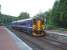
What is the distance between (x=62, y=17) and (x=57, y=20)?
137 inches

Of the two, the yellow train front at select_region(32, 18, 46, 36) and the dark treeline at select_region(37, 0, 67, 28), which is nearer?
the yellow train front at select_region(32, 18, 46, 36)

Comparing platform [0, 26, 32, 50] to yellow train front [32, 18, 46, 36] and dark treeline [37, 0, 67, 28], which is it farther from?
dark treeline [37, 0, 67, 28]

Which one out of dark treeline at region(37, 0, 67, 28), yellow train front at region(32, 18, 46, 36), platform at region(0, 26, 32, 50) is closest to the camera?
platform at region(0, 26, 32, 50)

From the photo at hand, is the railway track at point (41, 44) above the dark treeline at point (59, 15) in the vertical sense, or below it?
below

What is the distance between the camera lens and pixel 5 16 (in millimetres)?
118125

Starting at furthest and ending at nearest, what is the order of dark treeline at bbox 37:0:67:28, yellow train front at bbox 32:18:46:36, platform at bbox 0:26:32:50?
dark treeline at bbox 37:0:67:28, yellow train front at bbox 32:18:46:36, platform at bbox 0:26:32:50

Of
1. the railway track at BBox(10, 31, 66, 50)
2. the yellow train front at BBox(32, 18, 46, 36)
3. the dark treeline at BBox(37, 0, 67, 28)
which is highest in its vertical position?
the dark treeline at BBox(37, 0, 67, 28)

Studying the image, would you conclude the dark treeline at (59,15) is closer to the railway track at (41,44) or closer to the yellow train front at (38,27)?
the yellow train front at (38,27)

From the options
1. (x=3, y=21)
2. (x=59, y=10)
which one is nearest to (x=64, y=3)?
(x=59, y=10)

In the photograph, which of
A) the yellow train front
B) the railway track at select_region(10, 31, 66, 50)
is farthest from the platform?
the yellow train front

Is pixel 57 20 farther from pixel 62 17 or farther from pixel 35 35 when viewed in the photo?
pixel 35 35

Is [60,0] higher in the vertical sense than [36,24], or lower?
higher

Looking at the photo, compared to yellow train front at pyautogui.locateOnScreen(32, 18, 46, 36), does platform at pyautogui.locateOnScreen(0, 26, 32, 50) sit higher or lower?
lower

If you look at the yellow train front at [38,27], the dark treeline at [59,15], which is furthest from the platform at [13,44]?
the dark treeline at [59,15]
